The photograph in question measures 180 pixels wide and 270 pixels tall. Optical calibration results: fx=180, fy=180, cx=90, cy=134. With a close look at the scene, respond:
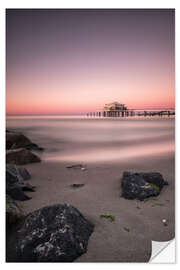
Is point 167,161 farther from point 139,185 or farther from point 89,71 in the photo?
point 89,71

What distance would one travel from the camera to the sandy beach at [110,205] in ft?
6.51

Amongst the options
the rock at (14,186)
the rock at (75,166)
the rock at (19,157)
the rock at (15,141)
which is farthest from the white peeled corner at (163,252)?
the rock at (15,141)

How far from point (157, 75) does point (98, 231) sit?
12.2 feet

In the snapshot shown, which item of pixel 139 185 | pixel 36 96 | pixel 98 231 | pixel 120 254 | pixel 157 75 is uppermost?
pixel 157 75

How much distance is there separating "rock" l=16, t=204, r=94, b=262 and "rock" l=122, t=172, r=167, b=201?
3.99ft

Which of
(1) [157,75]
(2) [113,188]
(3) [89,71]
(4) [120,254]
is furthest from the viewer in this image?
(3) [89,71]

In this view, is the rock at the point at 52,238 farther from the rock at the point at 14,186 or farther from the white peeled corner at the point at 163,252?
the rock at the point at 14,186

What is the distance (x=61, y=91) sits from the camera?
553cm

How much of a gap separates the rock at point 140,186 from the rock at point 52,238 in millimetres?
1216

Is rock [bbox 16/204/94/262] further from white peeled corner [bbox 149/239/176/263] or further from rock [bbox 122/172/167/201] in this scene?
rock [bbox 122/172/167/201]

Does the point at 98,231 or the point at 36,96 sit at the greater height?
the point at 36,96

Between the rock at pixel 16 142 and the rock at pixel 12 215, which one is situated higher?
the rock at pixel 16 142

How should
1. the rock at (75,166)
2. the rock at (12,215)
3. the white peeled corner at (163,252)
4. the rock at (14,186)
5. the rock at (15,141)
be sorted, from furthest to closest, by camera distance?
the rock at (15,141), the rock at (75,166), the rock at (14,186), the rock at (12,215), the white peeled corner at (163,252)
